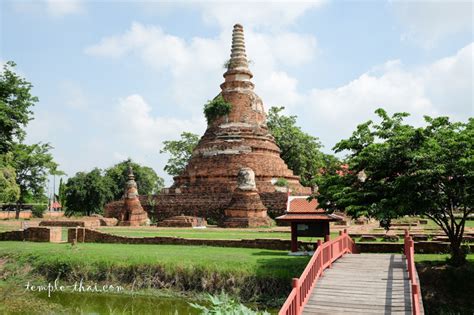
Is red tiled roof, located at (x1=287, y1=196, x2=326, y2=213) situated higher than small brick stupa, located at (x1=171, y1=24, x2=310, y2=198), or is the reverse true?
small brick stupa, located at (x1=171, y1=24, x2=310, y2=198)

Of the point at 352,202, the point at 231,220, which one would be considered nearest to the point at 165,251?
the point at 352,202

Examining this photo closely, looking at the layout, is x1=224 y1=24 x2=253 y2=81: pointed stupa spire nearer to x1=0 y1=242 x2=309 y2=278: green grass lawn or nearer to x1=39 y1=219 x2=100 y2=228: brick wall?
x1=39 y1=219 x2=100 y2=228: brick wall

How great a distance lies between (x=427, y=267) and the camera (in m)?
15.0

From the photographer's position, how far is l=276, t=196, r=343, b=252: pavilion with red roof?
17.6 m

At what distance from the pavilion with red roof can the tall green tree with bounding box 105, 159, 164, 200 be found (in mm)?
38072

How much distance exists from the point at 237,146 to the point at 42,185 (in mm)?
22656

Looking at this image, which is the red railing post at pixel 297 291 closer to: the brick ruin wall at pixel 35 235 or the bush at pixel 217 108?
the brick ruin wall at pixel 35 235

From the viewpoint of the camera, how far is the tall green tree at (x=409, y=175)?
541 inches

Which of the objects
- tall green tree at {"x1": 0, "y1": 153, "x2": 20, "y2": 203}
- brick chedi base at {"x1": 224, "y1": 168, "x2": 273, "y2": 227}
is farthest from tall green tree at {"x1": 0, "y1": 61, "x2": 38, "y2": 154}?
brick chedi base at {"x1": 224, "y1": 168, "x2": 273, "y2": 227}

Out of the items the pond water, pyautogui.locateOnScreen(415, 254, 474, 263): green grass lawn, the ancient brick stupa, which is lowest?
the pond water

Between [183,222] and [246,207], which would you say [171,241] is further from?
[246,207]

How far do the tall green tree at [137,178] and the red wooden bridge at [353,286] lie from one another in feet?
142

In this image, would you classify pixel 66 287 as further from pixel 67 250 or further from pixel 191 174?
pixel 191 174

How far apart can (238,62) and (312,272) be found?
33266 millimetres
